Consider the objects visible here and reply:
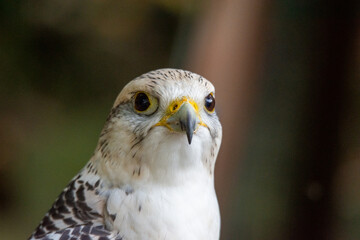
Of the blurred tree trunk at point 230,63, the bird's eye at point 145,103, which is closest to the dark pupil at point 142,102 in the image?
the bird's eye at point 145,103

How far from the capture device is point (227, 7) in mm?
3588

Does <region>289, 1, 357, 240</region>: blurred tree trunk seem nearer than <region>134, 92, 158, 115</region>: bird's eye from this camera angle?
No

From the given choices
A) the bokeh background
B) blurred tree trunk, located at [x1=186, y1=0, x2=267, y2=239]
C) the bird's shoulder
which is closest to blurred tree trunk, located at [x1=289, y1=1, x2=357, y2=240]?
the bokeh background

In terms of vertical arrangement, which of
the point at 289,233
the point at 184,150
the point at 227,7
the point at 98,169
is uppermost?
the point at 227,7

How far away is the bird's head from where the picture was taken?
2.28 meters

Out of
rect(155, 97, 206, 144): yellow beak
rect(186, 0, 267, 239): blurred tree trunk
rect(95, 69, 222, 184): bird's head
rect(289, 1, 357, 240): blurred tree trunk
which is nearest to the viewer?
rect(155, 97, 206, 144): yellow beak

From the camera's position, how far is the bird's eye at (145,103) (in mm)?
2334

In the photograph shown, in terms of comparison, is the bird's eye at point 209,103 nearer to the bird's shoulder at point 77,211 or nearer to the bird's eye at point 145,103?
the bird's eye at point 145,103

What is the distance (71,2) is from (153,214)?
8.22 feet

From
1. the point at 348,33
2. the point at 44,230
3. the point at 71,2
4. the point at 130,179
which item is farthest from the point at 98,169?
the point at 71,2

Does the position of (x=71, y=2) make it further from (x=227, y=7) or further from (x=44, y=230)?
(x=44, y=230)

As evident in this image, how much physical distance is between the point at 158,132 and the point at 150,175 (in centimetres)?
17

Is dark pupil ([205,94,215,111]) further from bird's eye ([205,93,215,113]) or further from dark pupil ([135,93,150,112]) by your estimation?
dark pupil ([135,93,150,112])

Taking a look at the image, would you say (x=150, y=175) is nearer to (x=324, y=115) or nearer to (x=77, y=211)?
(x=77, y=211)
